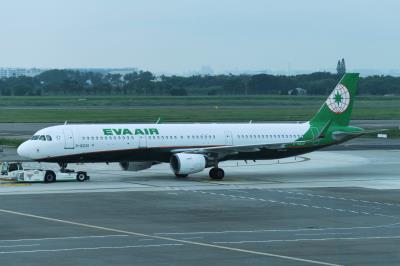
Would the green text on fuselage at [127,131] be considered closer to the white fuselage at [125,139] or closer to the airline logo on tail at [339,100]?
the white fuselage at [125,139]

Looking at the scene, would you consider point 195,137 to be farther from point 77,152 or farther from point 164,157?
point 77,152

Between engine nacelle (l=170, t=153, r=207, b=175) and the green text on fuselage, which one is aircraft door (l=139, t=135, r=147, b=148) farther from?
engine nacelle (l=170, t=153, r=207, b=175)

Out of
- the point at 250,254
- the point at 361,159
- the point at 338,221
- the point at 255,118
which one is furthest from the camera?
the point at 255,118

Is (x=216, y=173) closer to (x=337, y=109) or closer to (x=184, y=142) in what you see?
(x=184, y=142)

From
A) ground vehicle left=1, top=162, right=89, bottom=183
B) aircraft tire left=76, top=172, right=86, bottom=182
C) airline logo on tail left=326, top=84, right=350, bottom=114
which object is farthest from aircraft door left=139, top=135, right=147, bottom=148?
airline logo on tail left=326, top=84, right=350, bottom=114

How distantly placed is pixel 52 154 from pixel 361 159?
29.0 metres

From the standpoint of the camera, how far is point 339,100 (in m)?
68.4

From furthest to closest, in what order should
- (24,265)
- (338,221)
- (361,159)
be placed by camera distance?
(361,159), (338,221), (24,265)

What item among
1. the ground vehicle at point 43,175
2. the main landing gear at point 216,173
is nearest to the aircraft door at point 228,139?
the main landing gear at point 216,173

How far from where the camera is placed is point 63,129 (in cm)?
6044

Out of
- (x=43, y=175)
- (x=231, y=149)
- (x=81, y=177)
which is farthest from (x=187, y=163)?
(x=43, y=175)

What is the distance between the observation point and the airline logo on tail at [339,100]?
68.1 m

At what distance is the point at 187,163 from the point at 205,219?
58.8 ft

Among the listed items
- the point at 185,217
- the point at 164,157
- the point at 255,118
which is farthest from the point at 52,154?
the point at 255,118
